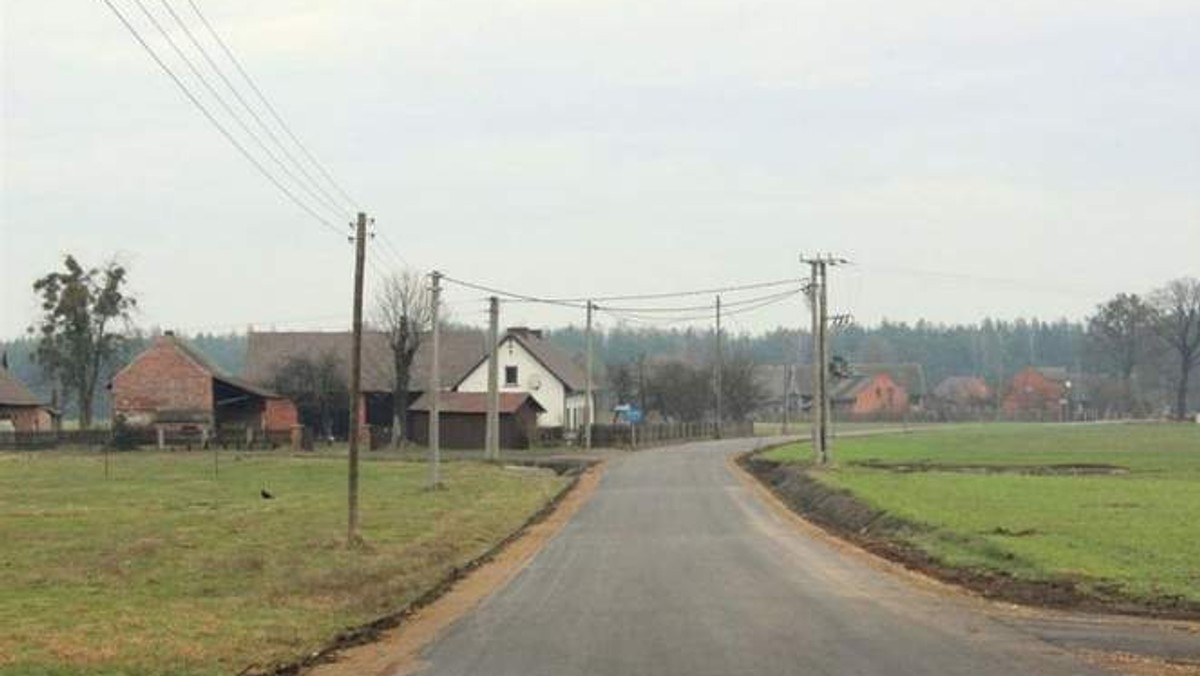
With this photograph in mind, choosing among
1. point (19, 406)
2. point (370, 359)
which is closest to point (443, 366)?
point (370, 359)

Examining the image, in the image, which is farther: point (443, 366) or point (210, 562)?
point (443, 366)

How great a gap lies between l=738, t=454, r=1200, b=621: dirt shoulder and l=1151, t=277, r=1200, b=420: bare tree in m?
118

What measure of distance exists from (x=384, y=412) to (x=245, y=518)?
67.2 metres

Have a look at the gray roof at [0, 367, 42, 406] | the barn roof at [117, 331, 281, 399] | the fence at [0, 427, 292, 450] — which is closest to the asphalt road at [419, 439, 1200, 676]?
the fence at [0, 427, 292, 450]

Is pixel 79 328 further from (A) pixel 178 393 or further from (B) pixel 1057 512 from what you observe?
(B) pixel 1057 512

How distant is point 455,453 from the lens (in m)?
82.9

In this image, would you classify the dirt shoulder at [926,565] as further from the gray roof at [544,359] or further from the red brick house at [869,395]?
the red brick house at [869,395]

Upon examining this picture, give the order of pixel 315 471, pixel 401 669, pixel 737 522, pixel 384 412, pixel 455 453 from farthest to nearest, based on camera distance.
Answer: pixel 384 412, pixel 455 453, pixel 315 471, pixel 737 522, pixel 401 669

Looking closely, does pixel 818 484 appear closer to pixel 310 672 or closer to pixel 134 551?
pixel 134 551

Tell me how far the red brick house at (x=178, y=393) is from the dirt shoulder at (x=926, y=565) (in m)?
51.0

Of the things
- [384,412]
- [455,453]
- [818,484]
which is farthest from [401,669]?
[384,412]

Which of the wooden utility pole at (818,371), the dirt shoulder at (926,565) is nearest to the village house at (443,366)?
the wooden utility pole at (818,371)

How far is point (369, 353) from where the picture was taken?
337ft

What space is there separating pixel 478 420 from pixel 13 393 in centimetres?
3831
